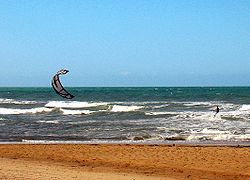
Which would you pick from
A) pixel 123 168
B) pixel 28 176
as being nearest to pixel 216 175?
pixel 123 168

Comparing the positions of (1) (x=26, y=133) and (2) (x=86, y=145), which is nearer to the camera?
(2) (x=86, y=145)

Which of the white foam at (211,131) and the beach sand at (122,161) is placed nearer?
the beach sand at (122,161)

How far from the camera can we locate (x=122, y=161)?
14742mm

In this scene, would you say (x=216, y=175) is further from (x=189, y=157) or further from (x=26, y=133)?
(x=26, y=133)

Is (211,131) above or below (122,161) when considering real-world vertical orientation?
above

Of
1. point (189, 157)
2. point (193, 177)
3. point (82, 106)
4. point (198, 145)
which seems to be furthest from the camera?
point (82, 106)

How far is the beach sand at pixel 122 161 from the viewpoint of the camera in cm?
1240

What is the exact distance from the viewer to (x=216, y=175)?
12.8 meters

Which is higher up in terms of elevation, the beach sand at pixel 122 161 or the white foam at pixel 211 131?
the white foam at pixel 211 131

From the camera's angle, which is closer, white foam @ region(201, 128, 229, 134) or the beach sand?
the beach sand

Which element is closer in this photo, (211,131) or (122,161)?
(122,161)

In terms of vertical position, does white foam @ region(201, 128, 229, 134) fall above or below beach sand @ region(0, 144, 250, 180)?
above

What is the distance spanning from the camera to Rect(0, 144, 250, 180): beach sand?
40.7 ft

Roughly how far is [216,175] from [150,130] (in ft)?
35.8
